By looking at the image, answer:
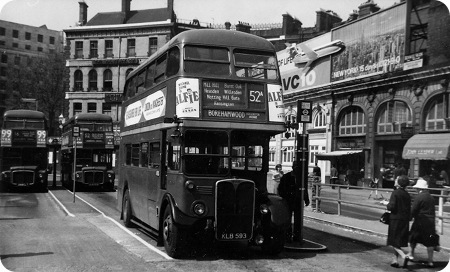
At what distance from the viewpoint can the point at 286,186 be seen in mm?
10250

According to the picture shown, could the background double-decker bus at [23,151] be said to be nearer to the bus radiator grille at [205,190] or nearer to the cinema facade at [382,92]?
the cinema facade at [382,92]

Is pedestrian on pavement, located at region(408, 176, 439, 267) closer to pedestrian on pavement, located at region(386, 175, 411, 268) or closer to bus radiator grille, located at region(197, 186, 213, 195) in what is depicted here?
pedestrian on pavement, located at region(386, 175, 411, 268)

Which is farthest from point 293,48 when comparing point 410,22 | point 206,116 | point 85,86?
point 206,116

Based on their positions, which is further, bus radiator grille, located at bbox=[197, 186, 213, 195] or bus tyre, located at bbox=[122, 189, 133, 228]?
bus tyre, located at bbox=[122, 189, 133, 228]

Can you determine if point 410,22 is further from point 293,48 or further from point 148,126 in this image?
point 148,126

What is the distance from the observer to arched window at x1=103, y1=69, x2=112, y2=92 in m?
52.6

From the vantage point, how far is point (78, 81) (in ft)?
178

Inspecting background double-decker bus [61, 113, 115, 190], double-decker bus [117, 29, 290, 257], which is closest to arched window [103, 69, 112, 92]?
background double-decker bus [61, 113, 115, 190]

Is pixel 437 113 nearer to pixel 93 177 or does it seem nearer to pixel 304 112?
pixel 304 112

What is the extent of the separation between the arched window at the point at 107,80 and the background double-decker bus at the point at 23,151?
2866 centimetres

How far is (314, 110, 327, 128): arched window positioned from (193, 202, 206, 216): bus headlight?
2861 centimetres

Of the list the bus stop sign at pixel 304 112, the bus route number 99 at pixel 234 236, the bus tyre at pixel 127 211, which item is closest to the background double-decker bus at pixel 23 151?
the bus tyre at pixel 127 211

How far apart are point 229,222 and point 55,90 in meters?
46.3

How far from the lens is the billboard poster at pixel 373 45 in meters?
26.2
